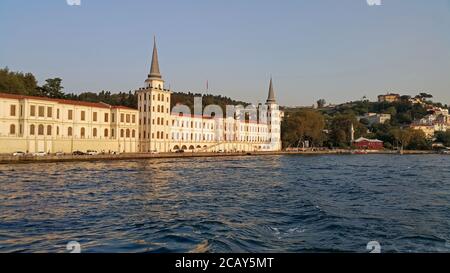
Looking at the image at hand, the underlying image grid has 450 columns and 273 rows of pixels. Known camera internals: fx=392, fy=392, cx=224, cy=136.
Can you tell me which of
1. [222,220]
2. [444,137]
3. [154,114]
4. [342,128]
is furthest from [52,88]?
A: [444,137]

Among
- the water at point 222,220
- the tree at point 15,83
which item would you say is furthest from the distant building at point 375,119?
the water at point 222,220

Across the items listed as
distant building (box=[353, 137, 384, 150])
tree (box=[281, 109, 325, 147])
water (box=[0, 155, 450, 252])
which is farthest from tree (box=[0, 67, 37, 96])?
distant building (box=[353, 137, 384, 150])

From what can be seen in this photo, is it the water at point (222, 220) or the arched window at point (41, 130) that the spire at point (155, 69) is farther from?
the water at point (222, 220)

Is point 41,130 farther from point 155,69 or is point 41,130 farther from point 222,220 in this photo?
point 222,220

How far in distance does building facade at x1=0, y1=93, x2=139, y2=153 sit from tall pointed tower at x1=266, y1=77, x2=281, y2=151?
37529mm

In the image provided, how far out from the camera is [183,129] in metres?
66.9

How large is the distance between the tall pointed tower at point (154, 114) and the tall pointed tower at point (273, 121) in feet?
105

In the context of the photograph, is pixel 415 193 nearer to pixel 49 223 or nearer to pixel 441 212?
pixel 441 212

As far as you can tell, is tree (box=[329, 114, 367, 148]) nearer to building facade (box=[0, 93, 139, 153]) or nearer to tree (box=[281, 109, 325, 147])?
tree (box=[281, 109, 325, 147])

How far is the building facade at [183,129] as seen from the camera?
61406 mm

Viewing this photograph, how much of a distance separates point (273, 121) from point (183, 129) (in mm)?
30065

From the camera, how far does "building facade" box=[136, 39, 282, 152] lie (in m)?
61.4

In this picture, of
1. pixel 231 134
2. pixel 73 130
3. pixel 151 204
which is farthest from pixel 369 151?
pixel 151 204
